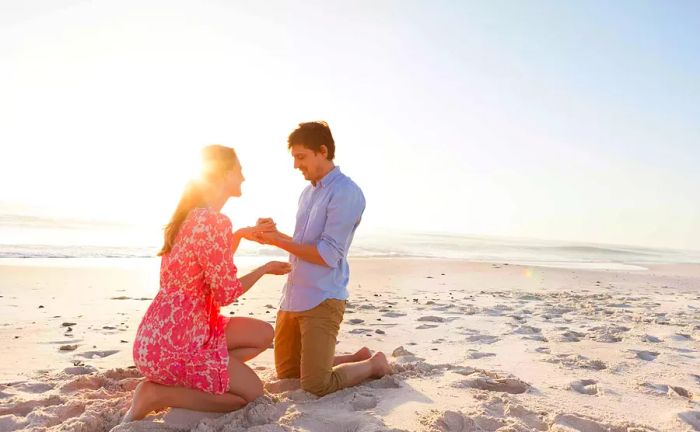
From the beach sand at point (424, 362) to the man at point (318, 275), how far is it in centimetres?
16

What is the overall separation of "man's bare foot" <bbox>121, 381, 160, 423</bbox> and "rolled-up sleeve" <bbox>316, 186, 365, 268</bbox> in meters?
1.44

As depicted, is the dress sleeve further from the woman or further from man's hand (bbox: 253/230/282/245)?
man's hand (bbox: 253/230/282/245)

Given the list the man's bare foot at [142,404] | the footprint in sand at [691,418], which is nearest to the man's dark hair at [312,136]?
the man's bare foot at [142,404]

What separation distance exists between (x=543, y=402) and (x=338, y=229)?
6.08 feet

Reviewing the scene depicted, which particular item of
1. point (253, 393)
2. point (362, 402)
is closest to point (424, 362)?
point (362, 402)

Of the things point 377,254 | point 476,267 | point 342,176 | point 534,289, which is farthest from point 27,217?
point 342,176

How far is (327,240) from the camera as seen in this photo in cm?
405

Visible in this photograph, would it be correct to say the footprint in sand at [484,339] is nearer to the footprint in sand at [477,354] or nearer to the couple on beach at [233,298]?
the footprint in sand at [477,354]

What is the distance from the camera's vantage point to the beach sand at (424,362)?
11.1 feet

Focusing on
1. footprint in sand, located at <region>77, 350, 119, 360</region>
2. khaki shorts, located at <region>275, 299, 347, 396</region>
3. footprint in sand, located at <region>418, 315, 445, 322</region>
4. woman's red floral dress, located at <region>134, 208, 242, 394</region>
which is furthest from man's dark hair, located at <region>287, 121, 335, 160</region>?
footprint in sand, located at <region>418, 315, 445, 322</region>

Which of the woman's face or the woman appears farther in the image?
the woman's face

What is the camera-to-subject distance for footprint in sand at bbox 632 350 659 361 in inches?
201

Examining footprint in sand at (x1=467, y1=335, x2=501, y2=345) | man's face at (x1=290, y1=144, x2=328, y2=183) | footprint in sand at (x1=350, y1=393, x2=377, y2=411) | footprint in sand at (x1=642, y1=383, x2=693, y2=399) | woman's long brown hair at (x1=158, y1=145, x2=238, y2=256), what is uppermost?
man's face at (x1=290, y1=144, x2=328, y2=183)

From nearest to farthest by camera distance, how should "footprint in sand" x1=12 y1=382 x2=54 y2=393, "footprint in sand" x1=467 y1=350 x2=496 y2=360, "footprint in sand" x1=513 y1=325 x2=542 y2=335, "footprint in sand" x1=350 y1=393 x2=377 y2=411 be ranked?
"footprint in sand" x1=350 y1=393 x2=377 y2=411 < "footprint in sand" x1=12 y1=382 x2=54 y2=393 < "footprint in sand" x1=467 y1=350 x2=496 y2=360 < "footprint in sand" x1=513 y1=325 x2=542 y2=335
